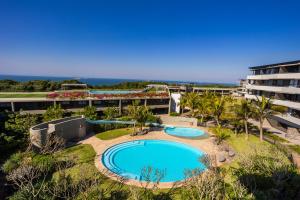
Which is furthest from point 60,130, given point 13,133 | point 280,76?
point 280,76

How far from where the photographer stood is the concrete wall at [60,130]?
19.9m

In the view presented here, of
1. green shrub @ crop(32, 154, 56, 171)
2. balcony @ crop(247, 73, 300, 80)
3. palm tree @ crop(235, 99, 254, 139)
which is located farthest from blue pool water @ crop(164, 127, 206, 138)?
green shrub @ crop(32, 154, 56, 171)

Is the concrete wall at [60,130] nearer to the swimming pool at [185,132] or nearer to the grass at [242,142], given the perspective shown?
the swimming pool at [185,132]

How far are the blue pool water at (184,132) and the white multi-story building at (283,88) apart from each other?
1503cm

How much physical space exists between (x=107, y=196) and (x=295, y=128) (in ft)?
106

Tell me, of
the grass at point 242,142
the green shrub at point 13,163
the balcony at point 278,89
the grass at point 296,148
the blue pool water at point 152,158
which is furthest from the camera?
the balcony at point 278,89

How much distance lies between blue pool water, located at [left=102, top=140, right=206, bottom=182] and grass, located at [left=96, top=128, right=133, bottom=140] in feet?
11.0

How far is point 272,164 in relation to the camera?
13758 millimetres

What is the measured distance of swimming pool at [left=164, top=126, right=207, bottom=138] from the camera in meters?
29.7

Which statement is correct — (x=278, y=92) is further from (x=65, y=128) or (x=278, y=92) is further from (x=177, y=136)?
(x=65, y=128)

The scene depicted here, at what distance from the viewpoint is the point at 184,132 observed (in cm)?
3145

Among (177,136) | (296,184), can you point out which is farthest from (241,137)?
(296,184)

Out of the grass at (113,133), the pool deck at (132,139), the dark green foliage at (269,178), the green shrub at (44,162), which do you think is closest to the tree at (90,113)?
the grass at (113,133)

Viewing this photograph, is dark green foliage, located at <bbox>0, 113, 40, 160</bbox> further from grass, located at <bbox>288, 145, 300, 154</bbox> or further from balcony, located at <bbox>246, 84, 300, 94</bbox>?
balcony, located at <bbox>246, 84, 300, 94</bbox>
